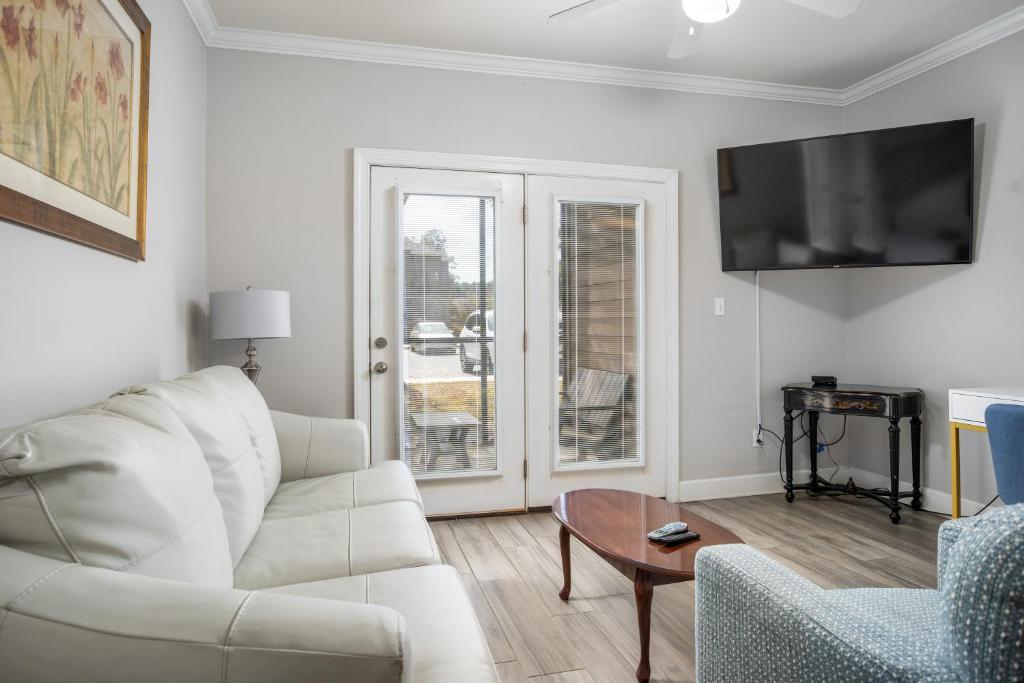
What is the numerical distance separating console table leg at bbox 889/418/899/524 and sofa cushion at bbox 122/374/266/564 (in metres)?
3.13

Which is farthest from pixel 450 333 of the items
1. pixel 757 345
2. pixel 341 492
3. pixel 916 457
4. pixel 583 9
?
pixel 916 457

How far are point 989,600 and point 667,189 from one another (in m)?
3.18

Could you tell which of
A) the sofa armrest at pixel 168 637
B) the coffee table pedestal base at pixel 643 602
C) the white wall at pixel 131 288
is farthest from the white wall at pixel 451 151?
the sofa armrest at pixel 168 637

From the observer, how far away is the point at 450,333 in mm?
3275

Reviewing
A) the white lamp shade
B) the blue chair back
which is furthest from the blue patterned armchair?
the white lamp shade

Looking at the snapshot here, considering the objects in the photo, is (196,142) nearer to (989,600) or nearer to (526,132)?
(526,132)

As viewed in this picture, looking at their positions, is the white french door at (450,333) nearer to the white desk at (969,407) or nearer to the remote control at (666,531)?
the remote control at (666,531)

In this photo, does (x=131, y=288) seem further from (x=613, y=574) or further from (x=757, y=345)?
(x=757, y=345)

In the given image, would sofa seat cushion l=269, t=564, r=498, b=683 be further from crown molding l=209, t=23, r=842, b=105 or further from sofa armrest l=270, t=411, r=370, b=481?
crown molding l=209, t=23, r=842, b=105

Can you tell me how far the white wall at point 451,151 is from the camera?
119 inches

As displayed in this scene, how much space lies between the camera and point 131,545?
0.97 m

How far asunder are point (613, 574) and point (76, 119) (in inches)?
94.4

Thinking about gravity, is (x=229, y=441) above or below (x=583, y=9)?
below

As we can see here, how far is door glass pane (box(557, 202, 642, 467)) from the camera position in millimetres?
3438
